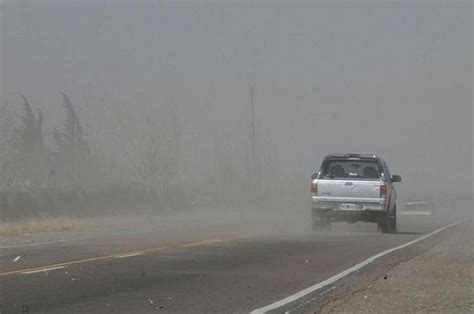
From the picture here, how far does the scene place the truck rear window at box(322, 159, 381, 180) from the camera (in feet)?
78.3

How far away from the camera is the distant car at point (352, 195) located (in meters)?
23.2

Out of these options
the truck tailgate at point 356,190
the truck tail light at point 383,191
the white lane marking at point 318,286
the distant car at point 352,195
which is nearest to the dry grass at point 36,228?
the distant car at point 352,195

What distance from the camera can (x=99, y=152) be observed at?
62844 millimetres

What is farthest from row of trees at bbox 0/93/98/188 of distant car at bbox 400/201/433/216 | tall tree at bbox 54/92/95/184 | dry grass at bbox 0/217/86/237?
distant car at bbox 400/201/433/216

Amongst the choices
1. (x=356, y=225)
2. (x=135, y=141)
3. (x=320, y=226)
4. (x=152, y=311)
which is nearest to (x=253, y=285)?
(x=152, y=311)

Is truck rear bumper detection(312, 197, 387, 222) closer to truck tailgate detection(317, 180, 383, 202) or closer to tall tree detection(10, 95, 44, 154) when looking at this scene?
truck tailgate detection(317, 180, 383, 202)

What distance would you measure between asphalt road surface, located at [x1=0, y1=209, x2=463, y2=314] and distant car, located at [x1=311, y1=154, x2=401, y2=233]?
3442 millimetres

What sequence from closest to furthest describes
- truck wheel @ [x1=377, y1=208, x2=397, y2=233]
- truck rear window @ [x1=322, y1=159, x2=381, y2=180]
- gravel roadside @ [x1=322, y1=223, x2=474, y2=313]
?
gravel roadside @ [x1=322, y1=223, x2=474, y2=313], truck wheel @ [x1=377, y1=208, x2=397, y2=233], truck rear window @ [x1=322, y1=159, x2=381, y2=180]

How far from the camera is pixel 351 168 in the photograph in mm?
24797

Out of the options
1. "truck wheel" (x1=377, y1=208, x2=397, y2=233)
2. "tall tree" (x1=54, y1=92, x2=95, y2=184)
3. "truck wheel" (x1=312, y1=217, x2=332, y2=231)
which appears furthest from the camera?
"tall tree" (x1=54, y1=92, x2=95, y2=184)

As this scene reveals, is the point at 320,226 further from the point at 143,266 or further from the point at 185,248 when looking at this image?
the point at 143,266

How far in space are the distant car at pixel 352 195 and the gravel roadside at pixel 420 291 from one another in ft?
26.3

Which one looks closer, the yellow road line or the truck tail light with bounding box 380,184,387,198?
the yellow road line

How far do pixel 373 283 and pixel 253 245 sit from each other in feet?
23.3
